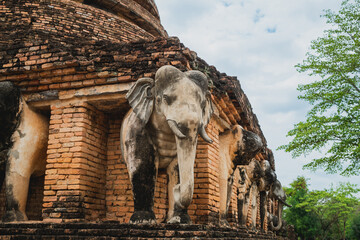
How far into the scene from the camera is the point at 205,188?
573cm

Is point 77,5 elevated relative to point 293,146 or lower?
elevated

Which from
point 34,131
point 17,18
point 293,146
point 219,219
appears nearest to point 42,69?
point 34,131

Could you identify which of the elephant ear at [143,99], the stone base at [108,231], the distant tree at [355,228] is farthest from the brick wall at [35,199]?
the distant tree at [355,228]

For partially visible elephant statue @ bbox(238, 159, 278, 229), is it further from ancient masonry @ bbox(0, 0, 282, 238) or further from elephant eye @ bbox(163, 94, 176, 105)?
elephant eye @ bbox(163, 94, 176, 105)

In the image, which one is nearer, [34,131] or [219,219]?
[34,131]

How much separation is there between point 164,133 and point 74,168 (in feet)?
4.69

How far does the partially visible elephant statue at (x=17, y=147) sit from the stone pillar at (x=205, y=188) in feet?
7.79

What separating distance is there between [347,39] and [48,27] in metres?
10.3

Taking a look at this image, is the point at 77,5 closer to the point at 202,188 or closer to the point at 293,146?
the point at 202,188

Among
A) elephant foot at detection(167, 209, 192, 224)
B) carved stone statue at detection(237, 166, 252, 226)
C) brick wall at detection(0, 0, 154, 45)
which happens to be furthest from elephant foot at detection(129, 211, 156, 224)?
carved stone statue at detection(237, 166, 252, 226)

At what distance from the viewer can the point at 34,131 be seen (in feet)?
17.9

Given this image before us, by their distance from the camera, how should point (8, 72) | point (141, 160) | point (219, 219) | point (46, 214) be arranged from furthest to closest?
point (219, 219), point (8, 72), point (46, 214), point (141, 160)

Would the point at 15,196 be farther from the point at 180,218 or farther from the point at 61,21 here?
the point at 61,21

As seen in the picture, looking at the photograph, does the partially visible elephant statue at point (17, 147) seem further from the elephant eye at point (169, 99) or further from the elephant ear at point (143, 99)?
the elephant eye at point (169, 99)
